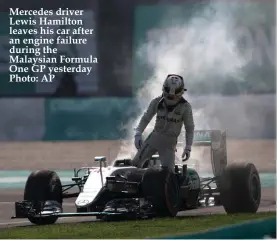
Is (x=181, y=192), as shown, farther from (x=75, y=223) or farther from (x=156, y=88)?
(x=156, y=88)

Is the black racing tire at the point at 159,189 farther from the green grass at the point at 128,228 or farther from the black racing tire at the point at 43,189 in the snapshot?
the black racing tire at the point at 43,189

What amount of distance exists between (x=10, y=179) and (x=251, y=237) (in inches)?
610

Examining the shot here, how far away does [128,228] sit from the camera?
46.4ft

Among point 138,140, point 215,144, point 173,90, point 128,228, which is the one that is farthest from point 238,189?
point 128,228

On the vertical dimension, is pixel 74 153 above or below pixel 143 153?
below

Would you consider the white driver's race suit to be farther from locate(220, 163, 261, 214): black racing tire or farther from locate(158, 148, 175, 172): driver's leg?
locate(220, 163, 261, 214): black racing tire

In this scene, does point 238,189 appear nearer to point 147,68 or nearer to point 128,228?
point 128,228

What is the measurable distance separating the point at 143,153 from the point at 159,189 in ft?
4.25

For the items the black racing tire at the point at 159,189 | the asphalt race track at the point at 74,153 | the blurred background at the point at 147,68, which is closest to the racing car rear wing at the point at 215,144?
the black racing tire at the point at 159,189

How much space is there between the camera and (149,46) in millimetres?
28938

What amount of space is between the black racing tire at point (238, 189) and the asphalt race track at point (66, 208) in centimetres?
84

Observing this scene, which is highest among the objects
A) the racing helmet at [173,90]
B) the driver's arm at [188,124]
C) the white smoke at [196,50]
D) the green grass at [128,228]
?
the white smoke at [196,50]

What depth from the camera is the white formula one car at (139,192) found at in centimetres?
1521

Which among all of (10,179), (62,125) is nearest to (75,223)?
(10,179)
